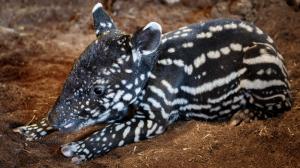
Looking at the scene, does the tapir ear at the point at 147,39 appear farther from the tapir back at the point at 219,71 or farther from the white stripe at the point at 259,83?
the white stripe at the point at 259,83

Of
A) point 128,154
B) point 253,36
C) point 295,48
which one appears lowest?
point 295,48

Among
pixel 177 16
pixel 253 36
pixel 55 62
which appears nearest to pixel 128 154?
pixel 253 36

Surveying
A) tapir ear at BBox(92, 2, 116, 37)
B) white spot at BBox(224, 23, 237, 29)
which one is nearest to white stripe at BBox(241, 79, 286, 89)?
white spot at BBox(224, 23, 237, 29)

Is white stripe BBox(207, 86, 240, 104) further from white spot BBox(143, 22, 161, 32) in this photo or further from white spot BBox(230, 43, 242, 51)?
white spot BBox(143, 22, 161, 32)

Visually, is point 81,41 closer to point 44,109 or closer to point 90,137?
point 44,109

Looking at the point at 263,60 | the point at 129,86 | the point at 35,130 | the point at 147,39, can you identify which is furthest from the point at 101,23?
the point at 263,60

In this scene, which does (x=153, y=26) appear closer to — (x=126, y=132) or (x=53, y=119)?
(x=126, y=132)
